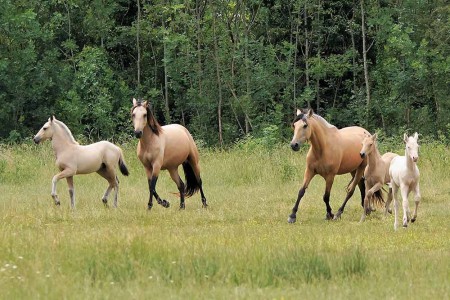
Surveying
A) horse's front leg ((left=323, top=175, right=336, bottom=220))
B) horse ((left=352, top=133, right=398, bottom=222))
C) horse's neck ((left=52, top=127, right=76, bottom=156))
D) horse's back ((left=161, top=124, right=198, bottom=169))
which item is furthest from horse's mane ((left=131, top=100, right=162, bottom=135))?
horse ((left=352, top=133, right=398, bottom=222))

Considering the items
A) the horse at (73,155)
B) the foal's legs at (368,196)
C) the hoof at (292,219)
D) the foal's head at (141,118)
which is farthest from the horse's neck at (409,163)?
the horse at (73,155)

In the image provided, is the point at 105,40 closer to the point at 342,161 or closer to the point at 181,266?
the point at 342,161

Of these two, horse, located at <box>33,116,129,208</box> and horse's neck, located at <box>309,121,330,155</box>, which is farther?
horse, located at <box>33,116,129,208</box>

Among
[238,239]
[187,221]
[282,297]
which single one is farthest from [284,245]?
[187,221]

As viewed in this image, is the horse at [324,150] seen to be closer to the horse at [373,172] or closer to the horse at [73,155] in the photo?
the horse at [373,172]

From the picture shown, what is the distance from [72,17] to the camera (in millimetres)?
44125

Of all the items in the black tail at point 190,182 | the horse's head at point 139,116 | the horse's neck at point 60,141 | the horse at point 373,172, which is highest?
the horse's head at point 139,116

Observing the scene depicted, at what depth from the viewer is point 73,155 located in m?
15.9

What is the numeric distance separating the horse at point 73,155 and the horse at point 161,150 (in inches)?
25.1

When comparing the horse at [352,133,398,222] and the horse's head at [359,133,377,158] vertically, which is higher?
the horse's head at [359,133,377,158]

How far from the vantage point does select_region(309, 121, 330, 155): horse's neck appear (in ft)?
50.1

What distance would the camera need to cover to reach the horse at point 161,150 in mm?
16250

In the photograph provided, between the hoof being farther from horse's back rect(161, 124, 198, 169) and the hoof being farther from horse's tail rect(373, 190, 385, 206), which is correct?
horse's back rect(161, 124, 198, 169)

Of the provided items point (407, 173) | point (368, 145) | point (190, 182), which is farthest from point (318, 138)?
point (190, 182)
